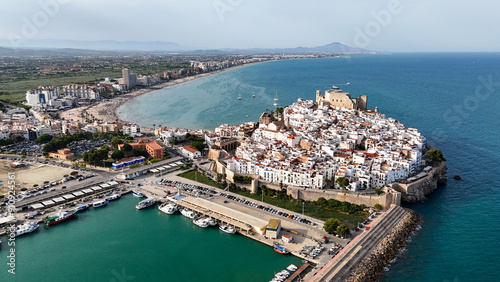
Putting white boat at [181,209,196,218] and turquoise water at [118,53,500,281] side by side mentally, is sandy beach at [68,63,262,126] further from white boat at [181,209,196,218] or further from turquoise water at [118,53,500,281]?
white boat at [181,209,196,218]

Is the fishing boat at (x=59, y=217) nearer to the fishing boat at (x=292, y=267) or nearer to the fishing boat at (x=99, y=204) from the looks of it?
the fishing boat at (x=99, y=204)

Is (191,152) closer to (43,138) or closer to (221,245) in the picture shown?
(221,245)

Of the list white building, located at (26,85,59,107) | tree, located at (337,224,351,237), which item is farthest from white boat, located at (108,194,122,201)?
white building, located at (26,85,59,107)

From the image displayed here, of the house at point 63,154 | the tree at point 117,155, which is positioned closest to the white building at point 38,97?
the house at point 63,154

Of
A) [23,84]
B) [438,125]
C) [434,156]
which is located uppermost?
[23,84]

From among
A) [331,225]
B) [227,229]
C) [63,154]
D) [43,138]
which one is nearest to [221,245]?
[227,229]
